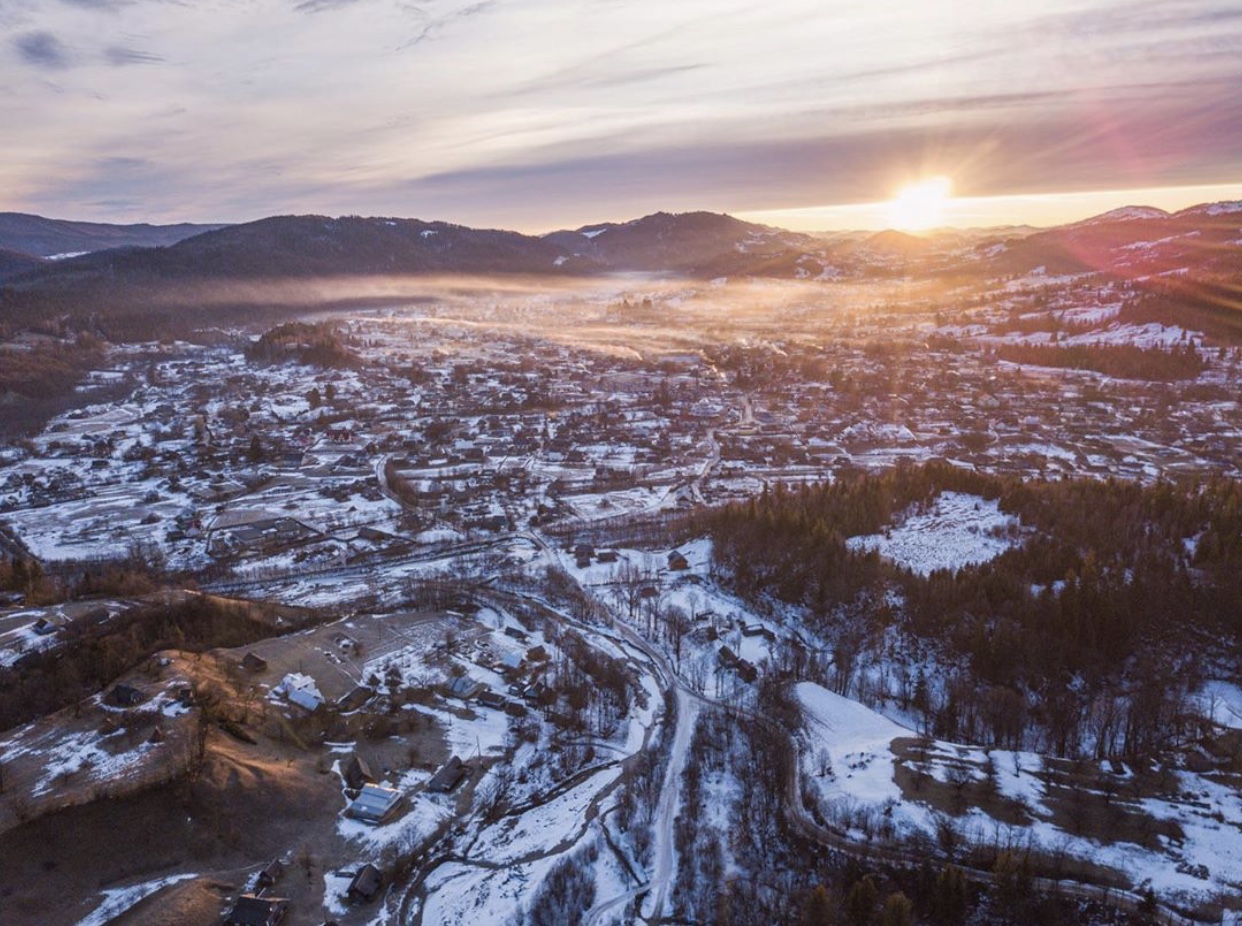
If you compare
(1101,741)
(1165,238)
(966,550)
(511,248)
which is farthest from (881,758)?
(511,248)

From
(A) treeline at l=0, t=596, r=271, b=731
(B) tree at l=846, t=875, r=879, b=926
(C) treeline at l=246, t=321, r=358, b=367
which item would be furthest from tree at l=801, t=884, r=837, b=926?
(C) treeline at l=246, t=321, r=358, b=367

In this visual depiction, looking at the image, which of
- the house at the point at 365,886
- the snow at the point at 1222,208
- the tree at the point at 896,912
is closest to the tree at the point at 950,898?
the tree at the point at 896,912

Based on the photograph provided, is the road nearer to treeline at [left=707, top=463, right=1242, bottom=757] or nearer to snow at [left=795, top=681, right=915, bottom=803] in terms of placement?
snow at [left=795, top=681, right=915, bottom=803]

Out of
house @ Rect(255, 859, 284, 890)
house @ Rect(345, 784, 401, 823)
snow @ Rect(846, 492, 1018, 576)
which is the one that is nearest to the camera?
house @ Rect(255, 859, 284, 890)

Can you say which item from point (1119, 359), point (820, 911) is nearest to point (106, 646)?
point (820, 911)

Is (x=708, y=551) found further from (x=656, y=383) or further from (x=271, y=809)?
(x=656, y=383)
